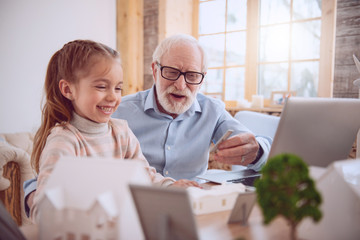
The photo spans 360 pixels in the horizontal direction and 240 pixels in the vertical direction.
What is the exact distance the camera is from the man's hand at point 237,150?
4.09 ft

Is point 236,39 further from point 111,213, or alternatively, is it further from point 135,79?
point 111,213

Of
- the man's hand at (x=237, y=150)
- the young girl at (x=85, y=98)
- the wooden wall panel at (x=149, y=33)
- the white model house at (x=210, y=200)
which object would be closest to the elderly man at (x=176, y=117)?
the man's hand at (x=237, y=150)

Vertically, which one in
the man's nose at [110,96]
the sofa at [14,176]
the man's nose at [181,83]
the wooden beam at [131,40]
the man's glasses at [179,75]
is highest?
the wooden beam at [131,40]

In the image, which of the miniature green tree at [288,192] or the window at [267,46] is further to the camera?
the window at [267,46]

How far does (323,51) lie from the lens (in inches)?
126

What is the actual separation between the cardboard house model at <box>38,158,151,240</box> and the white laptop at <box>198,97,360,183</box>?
0.43 m

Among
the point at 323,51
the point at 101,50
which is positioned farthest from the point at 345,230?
the point at 323,51

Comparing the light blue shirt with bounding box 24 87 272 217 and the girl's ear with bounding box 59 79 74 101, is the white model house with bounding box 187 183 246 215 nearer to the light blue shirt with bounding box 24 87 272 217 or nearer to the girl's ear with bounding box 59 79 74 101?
the girl's ear with bounding box 59 79 74 101

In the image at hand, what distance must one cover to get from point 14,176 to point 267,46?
3.08 m

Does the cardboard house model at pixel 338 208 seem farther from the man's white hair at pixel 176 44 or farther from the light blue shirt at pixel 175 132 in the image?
the man's white hair at pixel 176 44

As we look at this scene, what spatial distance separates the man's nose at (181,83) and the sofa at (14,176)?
147cm

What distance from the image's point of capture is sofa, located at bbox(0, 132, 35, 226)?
225 centimetres

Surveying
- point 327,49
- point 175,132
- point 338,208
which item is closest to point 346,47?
point 327,49

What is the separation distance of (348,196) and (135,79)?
380 centimetres
